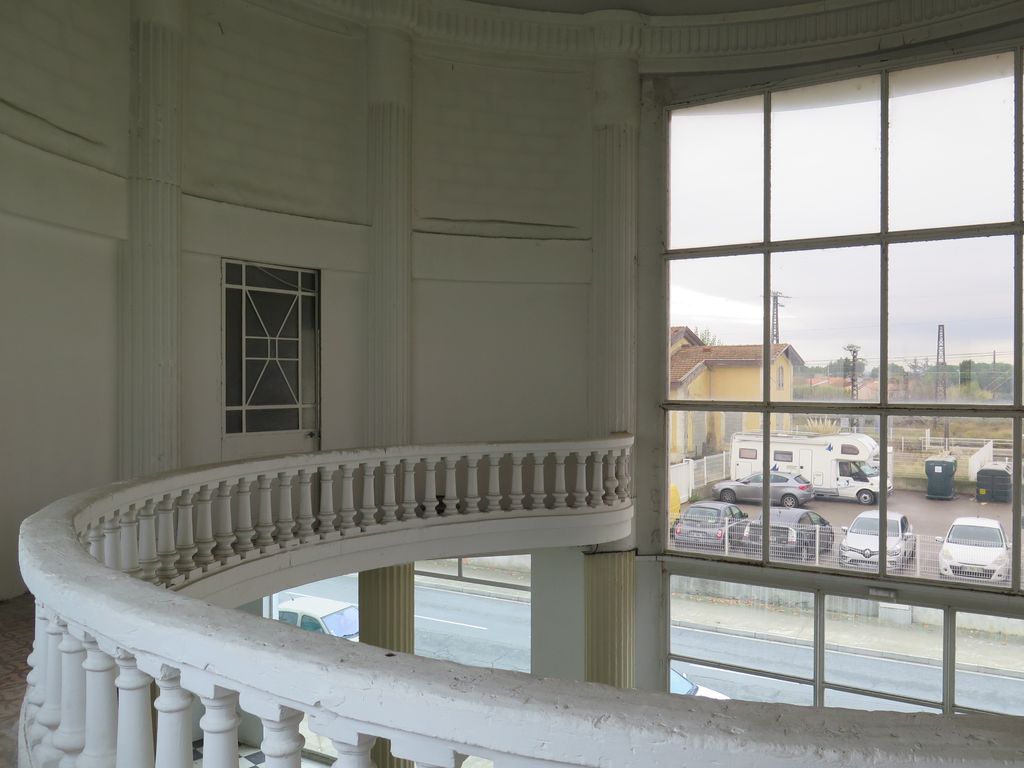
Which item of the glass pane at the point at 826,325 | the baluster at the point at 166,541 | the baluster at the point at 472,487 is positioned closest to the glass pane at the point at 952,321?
the glass pane at the point at 826,325

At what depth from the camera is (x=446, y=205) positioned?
8.04m

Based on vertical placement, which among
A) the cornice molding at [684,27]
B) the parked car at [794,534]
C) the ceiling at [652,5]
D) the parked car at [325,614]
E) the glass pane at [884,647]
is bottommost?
the parked car at [325,614]

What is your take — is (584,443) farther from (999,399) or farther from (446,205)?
(999,399)

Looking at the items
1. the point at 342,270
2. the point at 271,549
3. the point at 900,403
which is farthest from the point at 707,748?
the point at 900,403

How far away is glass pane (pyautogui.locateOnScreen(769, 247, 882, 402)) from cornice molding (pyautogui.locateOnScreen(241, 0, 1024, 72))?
2.13 m

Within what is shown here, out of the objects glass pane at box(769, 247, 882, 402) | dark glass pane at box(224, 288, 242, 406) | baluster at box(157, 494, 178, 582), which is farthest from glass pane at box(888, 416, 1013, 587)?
baluster at box(157, 494, 178, 582)

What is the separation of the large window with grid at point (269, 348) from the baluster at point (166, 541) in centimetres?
277

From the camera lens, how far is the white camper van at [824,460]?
25.2ft

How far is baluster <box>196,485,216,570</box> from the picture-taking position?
4426 millimetres

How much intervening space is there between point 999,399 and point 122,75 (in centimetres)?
801

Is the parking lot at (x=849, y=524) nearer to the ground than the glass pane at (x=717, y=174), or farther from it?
nearer to the ground

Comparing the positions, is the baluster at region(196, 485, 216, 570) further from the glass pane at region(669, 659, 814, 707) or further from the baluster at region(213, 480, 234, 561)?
the glass pane at region(669, 659, 814, 707)

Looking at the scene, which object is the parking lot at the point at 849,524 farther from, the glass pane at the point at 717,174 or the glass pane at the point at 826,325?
the glass pane at the point at 717,174

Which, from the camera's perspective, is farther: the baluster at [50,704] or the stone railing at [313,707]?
the baluster at [50,704]
